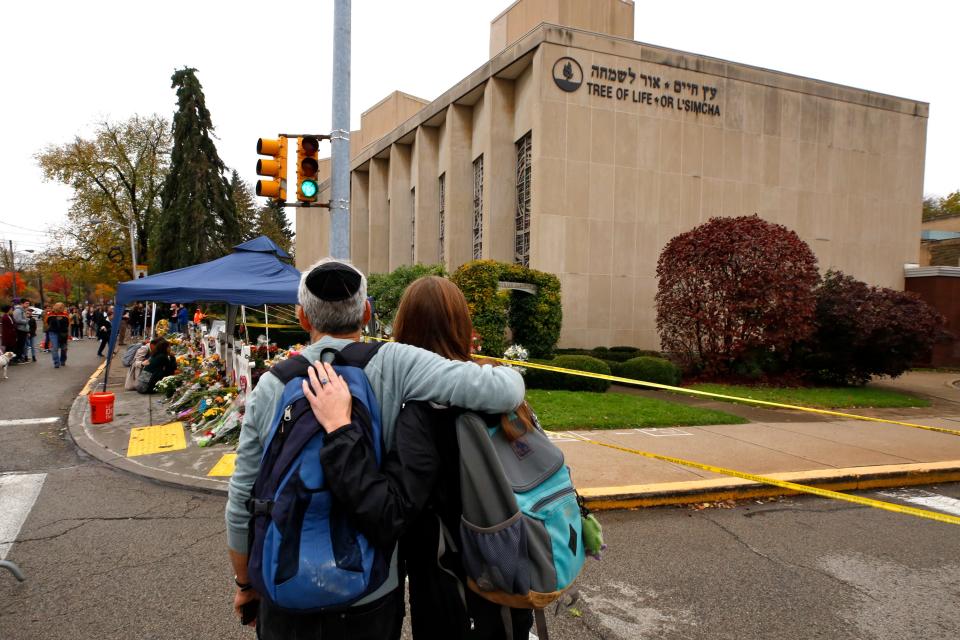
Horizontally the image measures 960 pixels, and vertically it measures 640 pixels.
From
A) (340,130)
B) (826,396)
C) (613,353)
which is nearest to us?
(340,130)

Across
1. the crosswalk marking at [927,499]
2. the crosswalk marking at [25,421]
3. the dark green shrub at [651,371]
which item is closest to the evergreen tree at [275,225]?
the crosswalk marking at [25,421]

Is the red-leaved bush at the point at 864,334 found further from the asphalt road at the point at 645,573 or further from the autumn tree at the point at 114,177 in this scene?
the autumn tree at the point at 114,177

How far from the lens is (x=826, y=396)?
12086 millimetres

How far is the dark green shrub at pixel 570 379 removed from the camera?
38.2 feet

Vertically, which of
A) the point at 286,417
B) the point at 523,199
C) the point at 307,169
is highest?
the point at 523,199

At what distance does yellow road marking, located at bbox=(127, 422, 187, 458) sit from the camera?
6906 mm

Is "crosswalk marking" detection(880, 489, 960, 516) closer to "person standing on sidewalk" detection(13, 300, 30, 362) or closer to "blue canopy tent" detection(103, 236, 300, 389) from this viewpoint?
"blue canopy tent" detection(103, 236, 300, 389)

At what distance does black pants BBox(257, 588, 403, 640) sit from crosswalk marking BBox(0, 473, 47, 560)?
3845 millimetres

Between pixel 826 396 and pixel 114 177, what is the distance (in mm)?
41729

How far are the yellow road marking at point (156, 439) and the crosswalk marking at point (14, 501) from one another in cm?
98

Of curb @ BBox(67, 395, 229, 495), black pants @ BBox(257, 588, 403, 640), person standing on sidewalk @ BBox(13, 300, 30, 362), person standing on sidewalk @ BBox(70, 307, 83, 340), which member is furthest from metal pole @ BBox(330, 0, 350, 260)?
person standing on sidewalk @ BBox(70, 307, 83, 340)

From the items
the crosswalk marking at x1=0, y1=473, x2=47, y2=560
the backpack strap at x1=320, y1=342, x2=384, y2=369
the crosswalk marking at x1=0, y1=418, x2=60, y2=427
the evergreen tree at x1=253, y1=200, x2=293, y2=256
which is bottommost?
the crosswalk marking at x1=0, y1=418, x2=60, y2=427

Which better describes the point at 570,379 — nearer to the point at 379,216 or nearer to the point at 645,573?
the point at 645,573

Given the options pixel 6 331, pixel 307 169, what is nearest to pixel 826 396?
pixel 307 169
